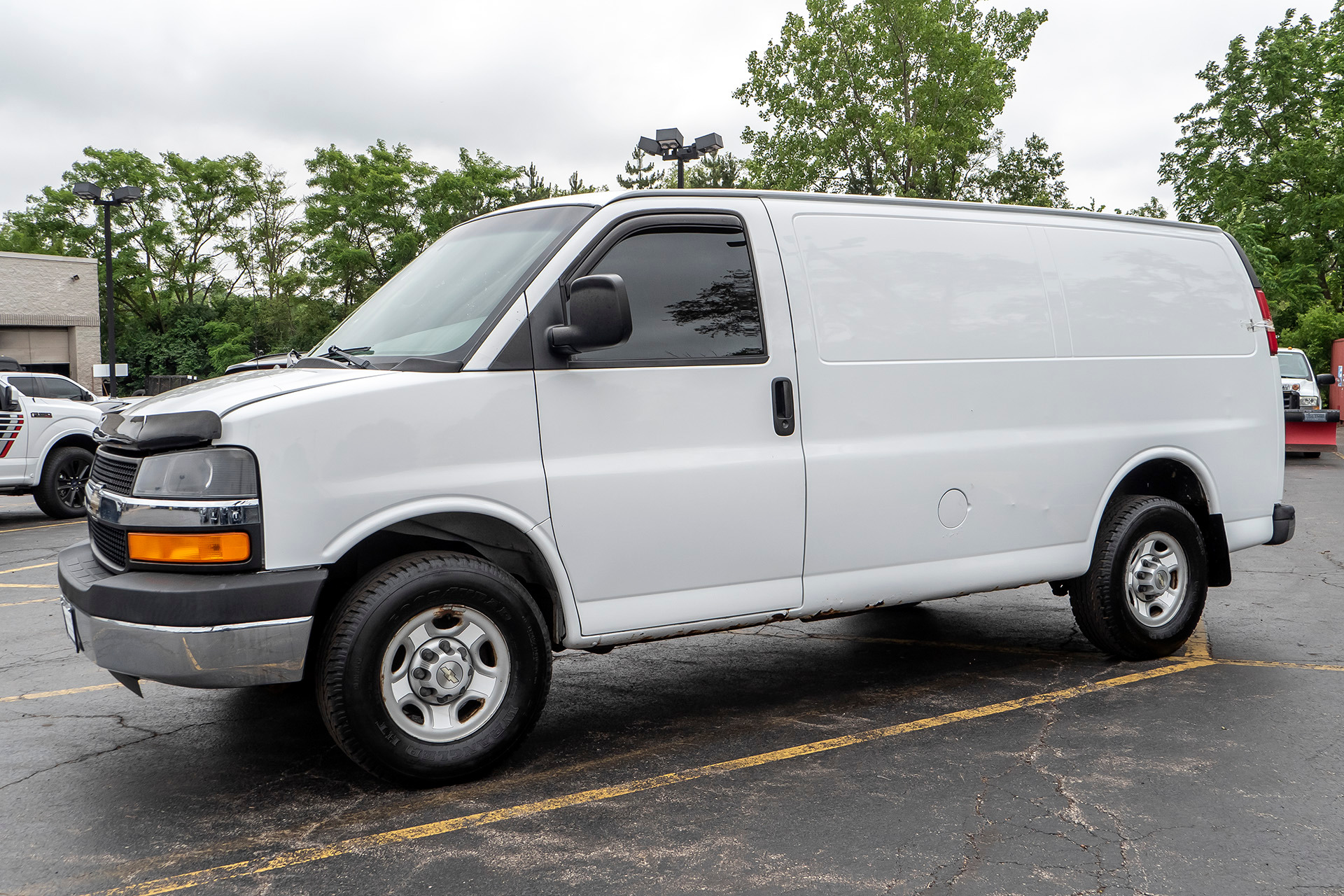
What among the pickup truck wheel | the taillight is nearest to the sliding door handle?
the pickup truck wheel

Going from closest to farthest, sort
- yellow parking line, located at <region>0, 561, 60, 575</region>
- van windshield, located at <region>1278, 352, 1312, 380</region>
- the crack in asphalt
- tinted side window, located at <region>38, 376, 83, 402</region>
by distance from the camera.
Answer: the crack in asphalt
yellow parking line, located at <region>0, 561, 60, 575</region>
tinted side window, located at <region>38, 376, 83, 402</region>
van windshield, located at <region>1278, 352, 1312, 380</region>

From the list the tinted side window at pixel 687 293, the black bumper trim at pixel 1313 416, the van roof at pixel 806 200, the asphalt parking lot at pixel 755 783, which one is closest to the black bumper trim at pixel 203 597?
the asphalt parking lot at pixel 755 783

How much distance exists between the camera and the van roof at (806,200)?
14.6 feet

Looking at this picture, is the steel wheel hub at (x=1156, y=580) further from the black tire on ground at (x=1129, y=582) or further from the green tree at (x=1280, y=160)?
the green tree at (x=1280, y=160)

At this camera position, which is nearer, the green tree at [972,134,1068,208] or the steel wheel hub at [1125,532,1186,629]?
the steel wheel hub at [1125,532,1186,629]

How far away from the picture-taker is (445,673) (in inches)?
156

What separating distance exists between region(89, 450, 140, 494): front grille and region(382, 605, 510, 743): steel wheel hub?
3.49 ft

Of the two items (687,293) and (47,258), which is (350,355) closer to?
(687,293)

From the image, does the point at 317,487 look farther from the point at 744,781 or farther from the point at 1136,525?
the point at 1136,525

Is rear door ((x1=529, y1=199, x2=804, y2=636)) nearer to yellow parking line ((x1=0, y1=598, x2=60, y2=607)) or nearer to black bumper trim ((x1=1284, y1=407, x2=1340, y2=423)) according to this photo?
yellow parking line ((x1=0, y1=598, x2=60, y2=607))

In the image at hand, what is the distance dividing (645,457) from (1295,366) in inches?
835

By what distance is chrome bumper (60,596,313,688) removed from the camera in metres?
3.60

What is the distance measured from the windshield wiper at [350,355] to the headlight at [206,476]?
66cm

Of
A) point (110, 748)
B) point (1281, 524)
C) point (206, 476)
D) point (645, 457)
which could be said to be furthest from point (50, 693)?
point (1281, 524)
